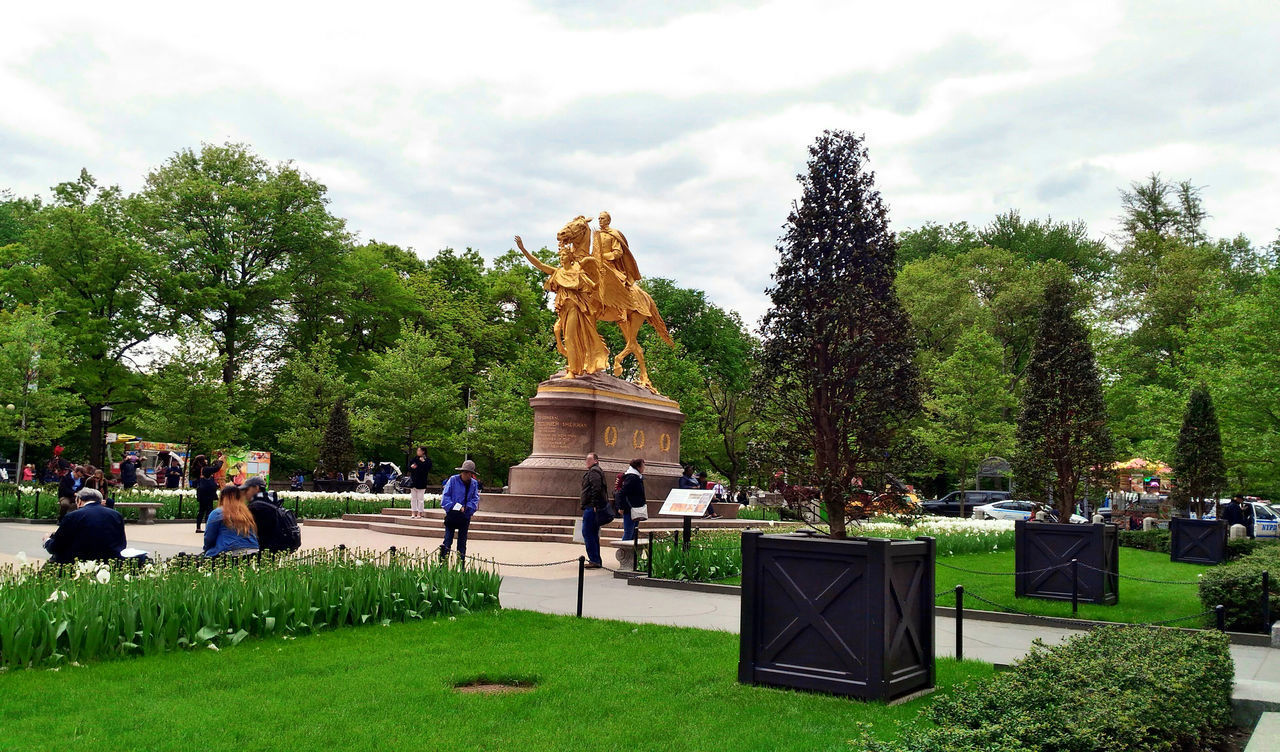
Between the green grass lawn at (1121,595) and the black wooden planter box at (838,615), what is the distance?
3.84 m

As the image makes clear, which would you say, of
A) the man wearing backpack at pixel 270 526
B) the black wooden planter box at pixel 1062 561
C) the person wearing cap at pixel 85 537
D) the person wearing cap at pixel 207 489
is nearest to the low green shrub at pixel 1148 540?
the black wooden planter box at pixel 1062 561

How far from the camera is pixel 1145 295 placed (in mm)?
47312

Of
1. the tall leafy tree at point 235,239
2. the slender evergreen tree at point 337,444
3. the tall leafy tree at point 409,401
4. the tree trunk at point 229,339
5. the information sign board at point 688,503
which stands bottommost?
the information sign board at point 688,503

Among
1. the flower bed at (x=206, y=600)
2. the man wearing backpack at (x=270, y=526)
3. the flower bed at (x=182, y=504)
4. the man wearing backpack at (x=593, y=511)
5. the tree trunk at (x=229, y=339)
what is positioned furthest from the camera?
the tree trunk at (x=229, y=339)

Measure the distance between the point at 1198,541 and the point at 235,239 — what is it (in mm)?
44435

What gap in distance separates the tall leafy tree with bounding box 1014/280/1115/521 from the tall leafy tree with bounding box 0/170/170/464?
37.6m

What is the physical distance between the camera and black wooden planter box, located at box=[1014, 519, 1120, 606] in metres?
13.5

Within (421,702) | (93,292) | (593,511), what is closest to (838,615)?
(421,702)

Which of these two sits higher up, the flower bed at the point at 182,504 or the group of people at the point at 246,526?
the group of people at the point at 246,526

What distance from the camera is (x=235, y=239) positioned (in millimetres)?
49594

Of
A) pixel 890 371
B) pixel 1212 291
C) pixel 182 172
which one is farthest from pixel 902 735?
pixel 182 172

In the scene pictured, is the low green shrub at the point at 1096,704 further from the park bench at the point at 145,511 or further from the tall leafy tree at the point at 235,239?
the tall leafy tree at the point at 235,239

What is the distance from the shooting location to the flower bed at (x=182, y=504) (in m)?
25.7

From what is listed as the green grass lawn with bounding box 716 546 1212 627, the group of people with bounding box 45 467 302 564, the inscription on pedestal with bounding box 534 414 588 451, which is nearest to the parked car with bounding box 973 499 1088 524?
the green grass lawn with bounding box 716 546 1212 627
